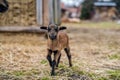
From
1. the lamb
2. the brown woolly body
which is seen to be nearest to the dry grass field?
the lamb

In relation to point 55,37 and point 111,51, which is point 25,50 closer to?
point 111,51

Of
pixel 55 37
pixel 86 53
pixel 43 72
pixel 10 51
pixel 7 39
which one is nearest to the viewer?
pixel 55 37

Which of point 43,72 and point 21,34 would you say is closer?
point 43,72

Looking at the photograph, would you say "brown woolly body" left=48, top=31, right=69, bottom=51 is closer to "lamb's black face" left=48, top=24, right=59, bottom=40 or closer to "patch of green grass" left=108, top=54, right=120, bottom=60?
"lamb's black face" left=48, top=24, right=59, bottom=40

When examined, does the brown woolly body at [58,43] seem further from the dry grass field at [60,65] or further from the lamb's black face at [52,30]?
the dry grass field at [60,65]

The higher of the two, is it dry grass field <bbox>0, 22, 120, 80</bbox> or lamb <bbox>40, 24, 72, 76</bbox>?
lamb <bbox>40, 24, 72, 76</bbox>

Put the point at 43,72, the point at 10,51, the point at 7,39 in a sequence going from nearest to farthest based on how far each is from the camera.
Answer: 1. the point at 43,72
2. the point at 10,51
3. the point at 7,39

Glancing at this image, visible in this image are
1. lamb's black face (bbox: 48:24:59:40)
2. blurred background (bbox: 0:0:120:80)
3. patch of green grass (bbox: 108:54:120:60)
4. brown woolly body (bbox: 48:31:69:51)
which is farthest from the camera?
patch of green grass (bbox: 108:54:120:60)

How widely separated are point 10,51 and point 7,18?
11.9 ft

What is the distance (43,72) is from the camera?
643 cm

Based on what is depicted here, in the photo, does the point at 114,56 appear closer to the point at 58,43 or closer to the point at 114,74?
the point at 114,74

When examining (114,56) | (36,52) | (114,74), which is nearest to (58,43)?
(114,74)

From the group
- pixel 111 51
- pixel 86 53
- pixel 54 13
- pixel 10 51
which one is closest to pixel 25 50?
pixel 10 51

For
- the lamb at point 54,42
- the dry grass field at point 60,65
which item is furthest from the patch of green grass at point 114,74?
the lamb at point 54,42
